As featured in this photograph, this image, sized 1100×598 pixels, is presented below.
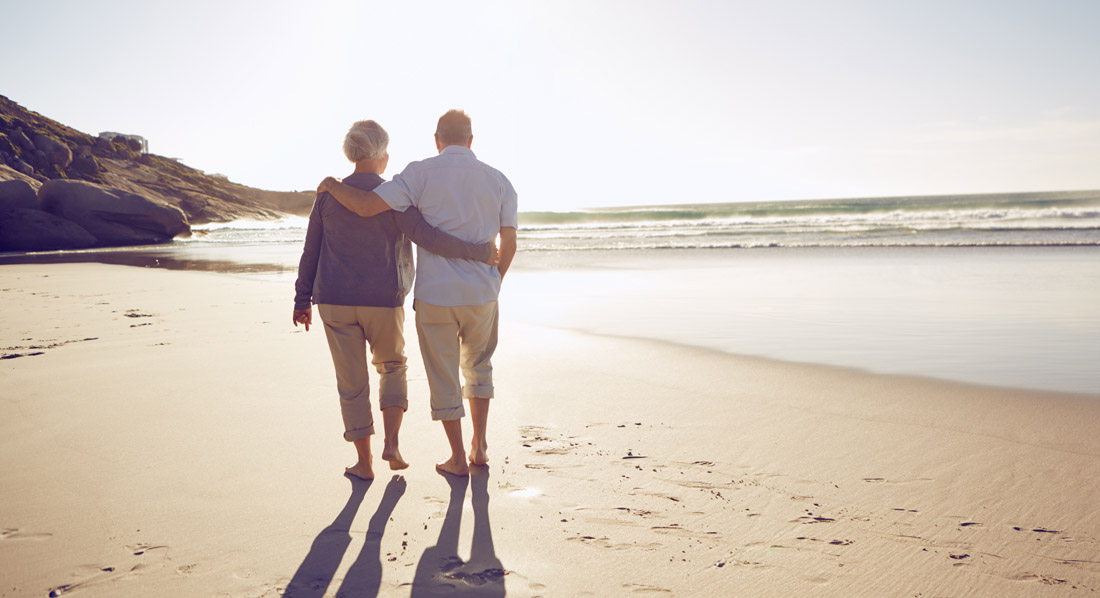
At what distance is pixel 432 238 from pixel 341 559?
1385 mm

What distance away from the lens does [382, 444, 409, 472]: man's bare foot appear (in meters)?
3.36

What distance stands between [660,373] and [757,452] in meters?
1.75

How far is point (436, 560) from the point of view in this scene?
2.50 meters

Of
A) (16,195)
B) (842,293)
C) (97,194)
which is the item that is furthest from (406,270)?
(97,194)

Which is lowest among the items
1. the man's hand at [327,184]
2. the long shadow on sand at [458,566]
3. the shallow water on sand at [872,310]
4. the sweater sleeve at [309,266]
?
the long shadow on sand at [458,566]

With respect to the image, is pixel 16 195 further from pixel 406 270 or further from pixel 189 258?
pixel 406 270

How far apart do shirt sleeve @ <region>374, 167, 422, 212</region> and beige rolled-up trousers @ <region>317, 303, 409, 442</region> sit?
492mm

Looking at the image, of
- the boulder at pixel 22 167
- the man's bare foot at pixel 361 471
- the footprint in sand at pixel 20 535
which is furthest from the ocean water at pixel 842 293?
the boulder at pixel 22 167

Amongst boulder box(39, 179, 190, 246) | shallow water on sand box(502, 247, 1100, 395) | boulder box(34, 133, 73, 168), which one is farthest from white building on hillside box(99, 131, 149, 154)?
shallow water on sand box(502, 247, 1100, 395)

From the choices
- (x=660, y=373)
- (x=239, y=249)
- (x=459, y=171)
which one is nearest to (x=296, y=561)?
(x=459, y=171)

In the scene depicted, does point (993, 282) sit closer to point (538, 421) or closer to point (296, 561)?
point (538, 421)

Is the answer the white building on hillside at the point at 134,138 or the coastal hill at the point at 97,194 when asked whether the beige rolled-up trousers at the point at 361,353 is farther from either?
the white building on hillside at the point at 134,138

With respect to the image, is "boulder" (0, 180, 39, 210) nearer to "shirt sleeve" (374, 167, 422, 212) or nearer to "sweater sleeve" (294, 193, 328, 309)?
"sweater sleeve" (294, 193, 328, 309)

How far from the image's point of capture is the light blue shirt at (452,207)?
127 inches
